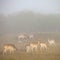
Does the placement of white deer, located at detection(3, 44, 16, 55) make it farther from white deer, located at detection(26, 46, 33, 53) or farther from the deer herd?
white deer, located at detection(26, 46, 33, 53)

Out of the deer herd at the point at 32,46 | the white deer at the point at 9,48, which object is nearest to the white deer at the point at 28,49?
the deer herd at the point at 32,46

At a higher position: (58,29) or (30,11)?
(30,11)

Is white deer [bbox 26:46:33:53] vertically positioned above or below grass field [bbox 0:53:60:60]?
above

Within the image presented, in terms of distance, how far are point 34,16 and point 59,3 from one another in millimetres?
403

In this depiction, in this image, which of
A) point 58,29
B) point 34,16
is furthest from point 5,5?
point 58,29

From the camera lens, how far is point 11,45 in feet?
7.30

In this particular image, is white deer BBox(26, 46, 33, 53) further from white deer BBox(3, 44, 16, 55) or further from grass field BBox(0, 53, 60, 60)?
white deer BBox(3, 44, 16, 55)

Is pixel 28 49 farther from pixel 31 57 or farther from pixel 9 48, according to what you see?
pixel 9 48

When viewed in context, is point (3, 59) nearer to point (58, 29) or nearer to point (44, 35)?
point (44, 35)

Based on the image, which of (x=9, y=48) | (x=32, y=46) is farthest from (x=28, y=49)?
(x=9, y=48)

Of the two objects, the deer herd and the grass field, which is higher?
the deer herd

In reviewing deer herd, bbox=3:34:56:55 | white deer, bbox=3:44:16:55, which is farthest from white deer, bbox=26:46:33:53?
white deer, bbox=3:44:16:55

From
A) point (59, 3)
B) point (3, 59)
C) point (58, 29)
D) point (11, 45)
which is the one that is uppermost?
point (59, 3)

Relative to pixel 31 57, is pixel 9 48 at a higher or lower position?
higher
